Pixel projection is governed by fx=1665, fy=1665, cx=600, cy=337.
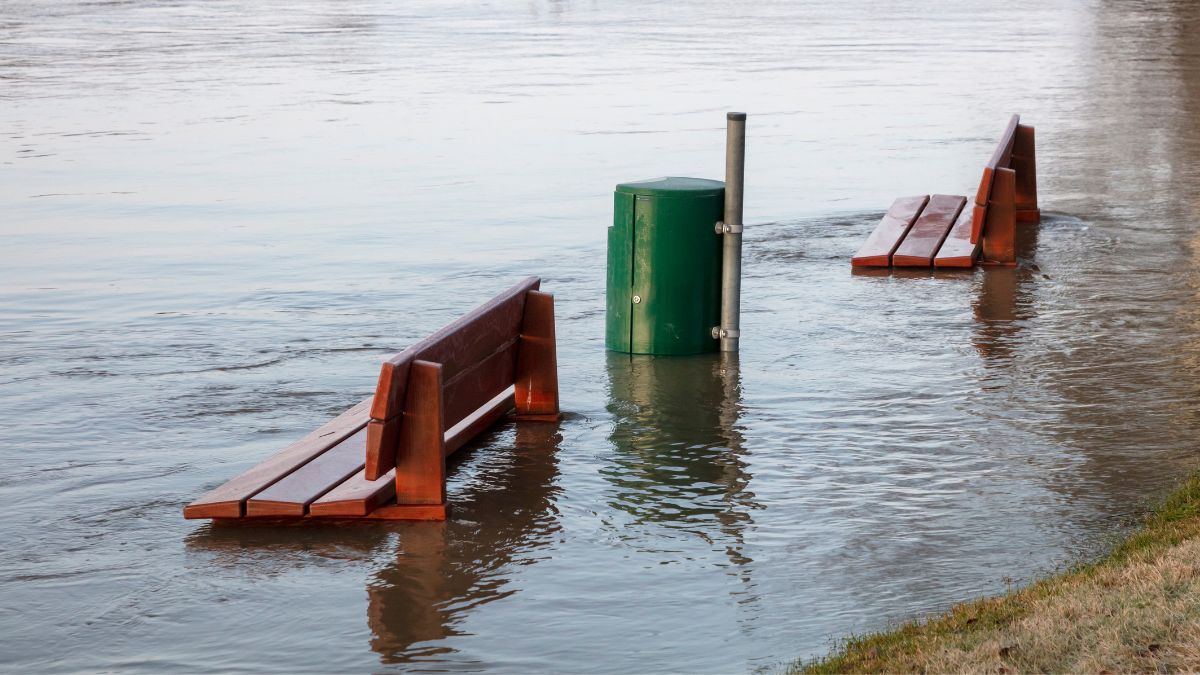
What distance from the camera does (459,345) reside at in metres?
7.06

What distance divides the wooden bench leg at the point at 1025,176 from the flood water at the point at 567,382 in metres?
0.36

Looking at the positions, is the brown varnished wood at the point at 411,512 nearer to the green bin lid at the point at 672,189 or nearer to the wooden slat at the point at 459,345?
the wooden slat at the point at 459,345

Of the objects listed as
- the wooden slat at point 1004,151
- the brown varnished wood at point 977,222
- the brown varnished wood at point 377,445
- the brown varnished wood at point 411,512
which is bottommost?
the brown varnished wood at point 411,512

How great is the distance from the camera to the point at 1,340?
10047mm

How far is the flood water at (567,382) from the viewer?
568cm

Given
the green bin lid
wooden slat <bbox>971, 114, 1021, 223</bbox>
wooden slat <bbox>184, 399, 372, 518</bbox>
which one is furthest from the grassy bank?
wooden slat <bbox>971, 114, 1021, 223</bbox>

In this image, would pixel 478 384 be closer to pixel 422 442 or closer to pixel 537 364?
pixel 537 364

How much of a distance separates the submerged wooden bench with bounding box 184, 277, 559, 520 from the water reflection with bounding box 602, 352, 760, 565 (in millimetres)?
736

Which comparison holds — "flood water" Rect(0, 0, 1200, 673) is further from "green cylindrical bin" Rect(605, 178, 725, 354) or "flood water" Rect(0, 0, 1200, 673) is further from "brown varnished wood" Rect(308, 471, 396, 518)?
"green cylindrical bin" Rect(605, 178, 725, 354)

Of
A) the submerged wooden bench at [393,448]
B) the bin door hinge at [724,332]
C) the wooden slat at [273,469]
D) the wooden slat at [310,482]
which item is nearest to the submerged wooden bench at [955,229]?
the bin door hinge at [724,332]

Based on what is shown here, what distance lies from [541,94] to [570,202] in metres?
9.87

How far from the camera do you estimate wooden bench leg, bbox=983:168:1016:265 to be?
38.4ft

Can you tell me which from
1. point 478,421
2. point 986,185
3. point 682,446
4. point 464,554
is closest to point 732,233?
point 682,446

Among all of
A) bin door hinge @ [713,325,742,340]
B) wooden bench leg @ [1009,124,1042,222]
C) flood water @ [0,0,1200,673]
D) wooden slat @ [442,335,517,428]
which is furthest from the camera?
wooden bench leg @ [1009,124,1042,222]
